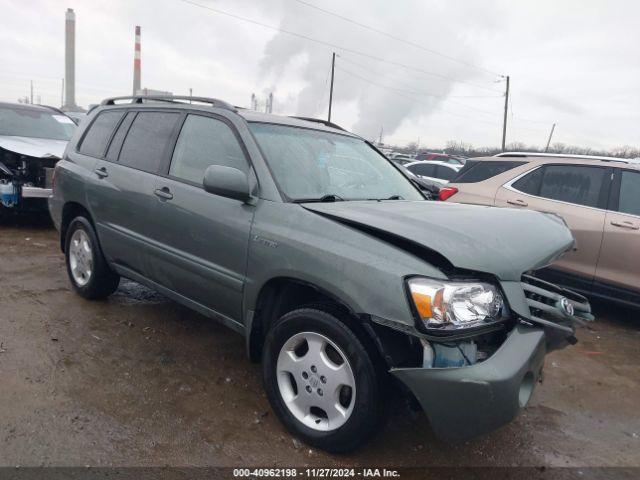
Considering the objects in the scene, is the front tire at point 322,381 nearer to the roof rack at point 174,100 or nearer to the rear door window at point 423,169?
the roof rack at point 174,100

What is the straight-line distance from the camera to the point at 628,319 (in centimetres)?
536

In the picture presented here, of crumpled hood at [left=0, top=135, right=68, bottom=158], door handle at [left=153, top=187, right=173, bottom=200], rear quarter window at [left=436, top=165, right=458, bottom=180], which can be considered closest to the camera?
door handle at [left=153, top=187, right=173, bottom=200]

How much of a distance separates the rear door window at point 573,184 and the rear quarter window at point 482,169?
1.32 feet

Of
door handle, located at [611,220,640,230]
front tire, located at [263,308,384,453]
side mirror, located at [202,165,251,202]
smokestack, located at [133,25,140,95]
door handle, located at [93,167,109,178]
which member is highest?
smokestack, located at [133,25,140,95]

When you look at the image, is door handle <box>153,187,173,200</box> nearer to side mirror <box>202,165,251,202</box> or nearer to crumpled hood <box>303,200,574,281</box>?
side mirror <box>202,165,251,202</box>

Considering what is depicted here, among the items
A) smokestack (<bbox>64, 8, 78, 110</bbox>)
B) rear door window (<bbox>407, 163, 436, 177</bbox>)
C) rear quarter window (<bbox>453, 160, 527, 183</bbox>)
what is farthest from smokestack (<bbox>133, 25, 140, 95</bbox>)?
rear quarter window (<bbox>453, 160, 527, 183</bbox>)

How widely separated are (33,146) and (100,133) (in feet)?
11.8

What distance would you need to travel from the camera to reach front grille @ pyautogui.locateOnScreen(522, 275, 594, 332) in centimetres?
240

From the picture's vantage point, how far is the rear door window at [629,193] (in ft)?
16.4

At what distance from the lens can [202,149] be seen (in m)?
3.41

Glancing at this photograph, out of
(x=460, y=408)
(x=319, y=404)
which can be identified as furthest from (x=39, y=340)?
(x=460, y=408)

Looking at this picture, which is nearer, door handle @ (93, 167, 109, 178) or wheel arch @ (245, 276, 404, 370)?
wheel arch @ (245, 276, 404, 370)

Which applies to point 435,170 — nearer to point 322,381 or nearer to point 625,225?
point 625,225

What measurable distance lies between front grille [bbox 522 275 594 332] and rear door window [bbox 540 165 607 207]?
9.95 feet
